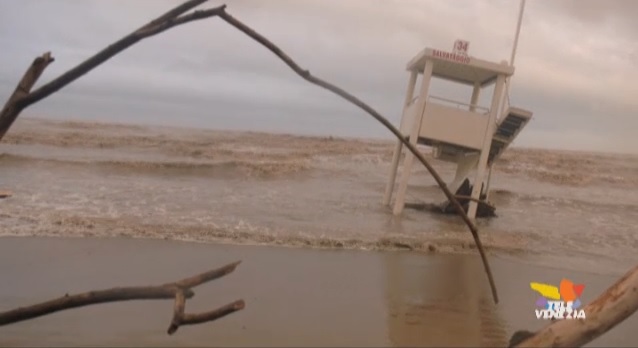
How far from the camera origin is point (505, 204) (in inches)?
720

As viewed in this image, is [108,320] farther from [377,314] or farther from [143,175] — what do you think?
[143,175]

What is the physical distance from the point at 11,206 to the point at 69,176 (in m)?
5.23

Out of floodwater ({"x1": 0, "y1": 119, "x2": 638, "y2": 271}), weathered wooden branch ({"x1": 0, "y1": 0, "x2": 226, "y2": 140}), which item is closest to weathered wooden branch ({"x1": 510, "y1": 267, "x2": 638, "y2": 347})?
weathered wooden branch ({"x1": 0, "y1": 0, "x2": 226, "y2": 140})

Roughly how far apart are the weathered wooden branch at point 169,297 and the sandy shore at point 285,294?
62.8 inches

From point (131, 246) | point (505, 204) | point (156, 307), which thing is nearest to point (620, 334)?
point (156, 307)

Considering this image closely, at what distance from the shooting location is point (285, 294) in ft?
21.2

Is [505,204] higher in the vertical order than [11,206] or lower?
higher

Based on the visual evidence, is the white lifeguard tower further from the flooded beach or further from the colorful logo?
the colorful logo

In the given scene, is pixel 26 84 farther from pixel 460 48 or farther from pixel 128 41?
pixel 460 48

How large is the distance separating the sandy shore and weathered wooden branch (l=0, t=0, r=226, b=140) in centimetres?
231

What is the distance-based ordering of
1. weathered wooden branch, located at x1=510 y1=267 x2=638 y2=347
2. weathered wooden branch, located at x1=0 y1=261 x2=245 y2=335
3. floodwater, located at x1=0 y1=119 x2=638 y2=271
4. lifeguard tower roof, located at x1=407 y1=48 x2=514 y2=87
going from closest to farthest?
weathered wooden branch, located at x1=0 y1=261 x2=245 y2=335 → weathered wooden branch, located at x1=510 y1=267 x2=638 y2=347 → floodwater, located at x1=0 y1=119 x2=638 y2=271 → lifeguard tower roof, located at x1=407 y1=48 x2=514 y2=87

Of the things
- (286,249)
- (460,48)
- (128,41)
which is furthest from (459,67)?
(128,41)

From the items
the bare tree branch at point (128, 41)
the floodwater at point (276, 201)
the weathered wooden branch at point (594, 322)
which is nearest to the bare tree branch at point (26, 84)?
the bare tree branch at point (128, 41)

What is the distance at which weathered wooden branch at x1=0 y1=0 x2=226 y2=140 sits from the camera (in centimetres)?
284
